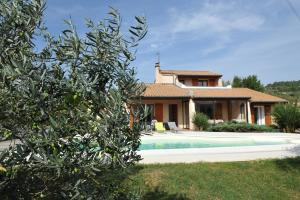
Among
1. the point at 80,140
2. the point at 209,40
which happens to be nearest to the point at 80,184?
the point at 80,140

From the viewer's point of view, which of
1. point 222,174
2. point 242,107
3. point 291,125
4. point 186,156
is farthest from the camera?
point 242,107

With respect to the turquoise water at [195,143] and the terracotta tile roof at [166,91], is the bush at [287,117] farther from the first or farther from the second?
the terracotta tile roof at [166,91]

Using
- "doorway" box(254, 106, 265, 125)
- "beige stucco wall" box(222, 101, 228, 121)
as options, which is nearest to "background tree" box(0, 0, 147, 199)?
"beige stucco wall" box(222, 101, 228, 121)

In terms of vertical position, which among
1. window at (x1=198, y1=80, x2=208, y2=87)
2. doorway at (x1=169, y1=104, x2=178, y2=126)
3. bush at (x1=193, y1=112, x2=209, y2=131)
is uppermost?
window at (x1=198, y1=80, x2=208, y2=87)

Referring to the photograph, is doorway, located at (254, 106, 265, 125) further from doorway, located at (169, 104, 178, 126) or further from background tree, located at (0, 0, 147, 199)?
background tree, located at (0, 0, 147, 199)

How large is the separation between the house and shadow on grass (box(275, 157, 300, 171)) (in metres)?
21.1

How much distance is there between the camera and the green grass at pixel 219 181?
995 cm

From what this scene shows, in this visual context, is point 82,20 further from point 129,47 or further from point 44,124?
point 44,124

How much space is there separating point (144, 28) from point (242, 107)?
1595 inches

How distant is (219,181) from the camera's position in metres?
11.1

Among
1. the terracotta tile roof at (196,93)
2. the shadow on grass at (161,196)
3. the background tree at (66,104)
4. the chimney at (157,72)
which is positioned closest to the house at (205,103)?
the terracotta tile roof at (196,93)

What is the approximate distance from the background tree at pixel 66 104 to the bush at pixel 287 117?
3139 cm

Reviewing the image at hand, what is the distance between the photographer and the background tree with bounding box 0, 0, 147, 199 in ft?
9.37

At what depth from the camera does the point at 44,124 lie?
3100 mm
